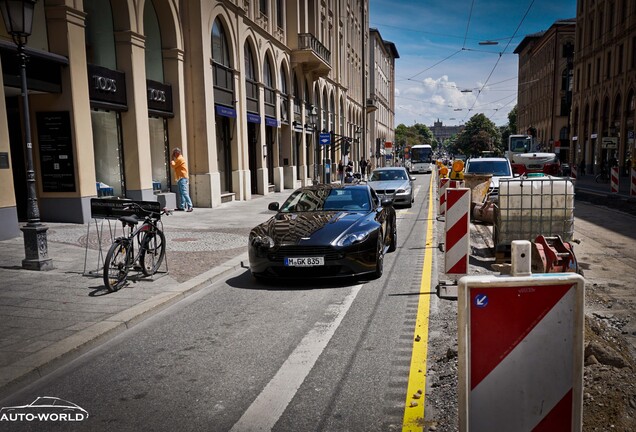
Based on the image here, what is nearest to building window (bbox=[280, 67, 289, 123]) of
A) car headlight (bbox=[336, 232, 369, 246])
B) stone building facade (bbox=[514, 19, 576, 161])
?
car headlight (bbox=[336, 232, 369, 246])

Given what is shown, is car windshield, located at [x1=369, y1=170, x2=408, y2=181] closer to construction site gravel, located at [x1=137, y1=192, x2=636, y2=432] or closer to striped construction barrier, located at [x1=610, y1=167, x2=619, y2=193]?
striped construction barrier, located at [x1=610, y1=167, x2=619, y2=193]

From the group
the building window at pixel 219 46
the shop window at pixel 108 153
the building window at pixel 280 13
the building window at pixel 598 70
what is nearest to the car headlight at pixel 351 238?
the shop window at pixel 108 153

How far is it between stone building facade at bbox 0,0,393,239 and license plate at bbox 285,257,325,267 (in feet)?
23.2

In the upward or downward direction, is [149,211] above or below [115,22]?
below

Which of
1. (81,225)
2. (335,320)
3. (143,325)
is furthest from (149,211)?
(81,225)

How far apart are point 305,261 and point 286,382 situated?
2.95 m

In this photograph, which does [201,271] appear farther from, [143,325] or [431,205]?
[431,205]

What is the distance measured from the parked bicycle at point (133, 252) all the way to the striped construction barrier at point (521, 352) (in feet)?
17.7

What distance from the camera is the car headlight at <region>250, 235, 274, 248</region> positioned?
23.0 ft

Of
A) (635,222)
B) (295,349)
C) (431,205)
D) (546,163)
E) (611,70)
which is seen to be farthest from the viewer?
(611,70)

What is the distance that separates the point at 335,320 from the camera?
5508mm

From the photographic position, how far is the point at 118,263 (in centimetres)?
690

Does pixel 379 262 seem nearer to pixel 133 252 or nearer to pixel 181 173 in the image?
pixel 133 252

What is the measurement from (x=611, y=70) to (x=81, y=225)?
147 ft
